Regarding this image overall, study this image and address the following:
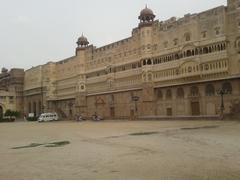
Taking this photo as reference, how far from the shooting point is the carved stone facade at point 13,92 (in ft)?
272

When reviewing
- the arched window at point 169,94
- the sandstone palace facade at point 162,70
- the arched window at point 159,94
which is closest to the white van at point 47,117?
the sandstone palace facade at point 162,70

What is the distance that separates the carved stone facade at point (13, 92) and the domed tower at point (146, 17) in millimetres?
49482

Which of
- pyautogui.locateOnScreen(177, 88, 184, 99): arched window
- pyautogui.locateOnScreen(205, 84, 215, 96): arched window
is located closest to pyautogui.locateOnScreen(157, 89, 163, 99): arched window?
pyautogui.locateOnScreen(177, 88, 184, 99): arched window

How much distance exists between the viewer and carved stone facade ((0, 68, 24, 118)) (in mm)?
83000

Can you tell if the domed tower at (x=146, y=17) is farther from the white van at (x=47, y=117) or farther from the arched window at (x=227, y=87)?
the white van at (x=47, y=117)

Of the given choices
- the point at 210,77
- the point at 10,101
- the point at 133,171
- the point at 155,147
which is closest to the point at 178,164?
the point at 133,171

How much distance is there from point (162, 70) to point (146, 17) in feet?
29.4

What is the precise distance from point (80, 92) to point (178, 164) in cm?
5401

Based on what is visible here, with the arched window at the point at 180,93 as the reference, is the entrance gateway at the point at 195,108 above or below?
below

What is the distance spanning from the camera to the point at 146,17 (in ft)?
158

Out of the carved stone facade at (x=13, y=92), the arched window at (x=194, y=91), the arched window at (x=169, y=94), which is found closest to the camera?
the arched window at (x=194, y=91)

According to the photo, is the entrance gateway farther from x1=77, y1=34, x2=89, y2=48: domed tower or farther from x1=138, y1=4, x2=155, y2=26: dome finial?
x1=77, y1=34, x2=89, y2=48: domed tower

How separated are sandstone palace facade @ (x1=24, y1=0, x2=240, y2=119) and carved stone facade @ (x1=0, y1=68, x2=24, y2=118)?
22999 millimetres

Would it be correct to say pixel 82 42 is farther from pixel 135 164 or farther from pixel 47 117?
pixel 135 164
